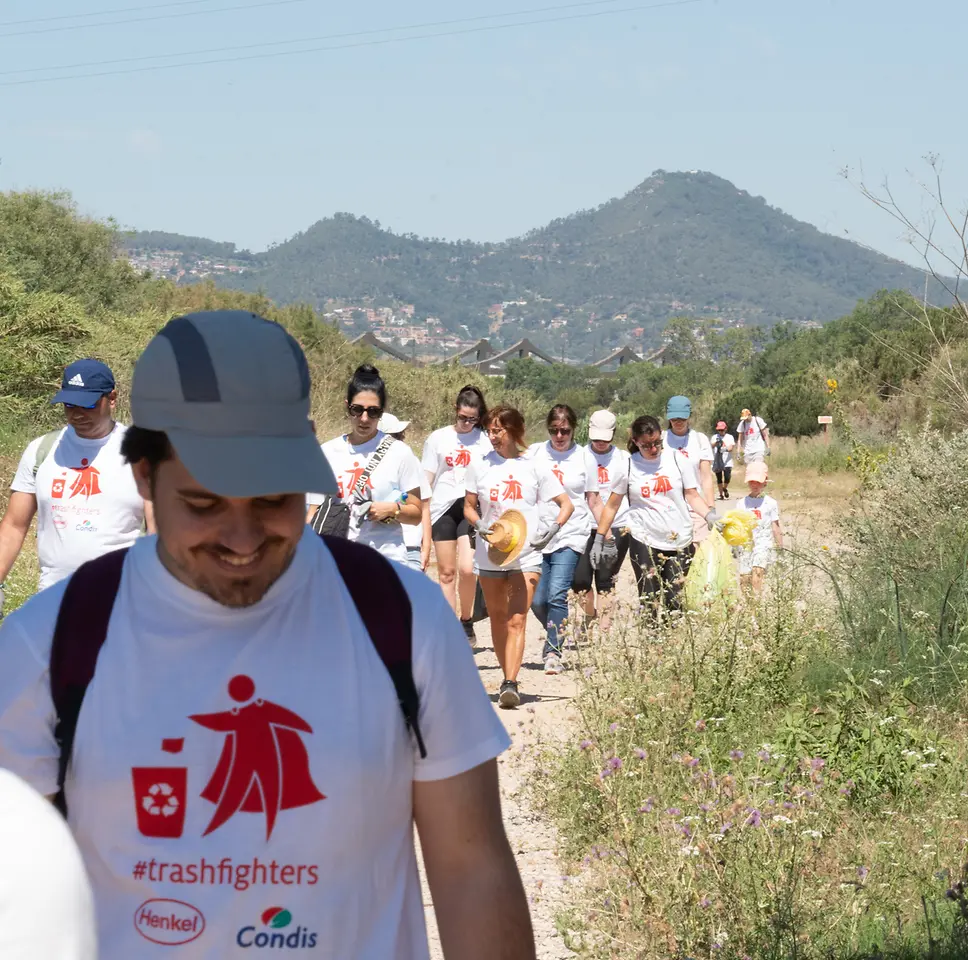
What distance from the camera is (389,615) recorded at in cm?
211

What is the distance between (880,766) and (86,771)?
529cm

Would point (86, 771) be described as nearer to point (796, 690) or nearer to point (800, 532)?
point (796, 690)

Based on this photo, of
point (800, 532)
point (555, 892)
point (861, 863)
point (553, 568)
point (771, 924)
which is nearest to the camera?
point (771, 924)

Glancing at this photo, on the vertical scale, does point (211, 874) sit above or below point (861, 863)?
above

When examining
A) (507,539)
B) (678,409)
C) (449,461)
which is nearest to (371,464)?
(507,539)

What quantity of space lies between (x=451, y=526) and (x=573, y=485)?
96 centimetres

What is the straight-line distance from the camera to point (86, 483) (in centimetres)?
672

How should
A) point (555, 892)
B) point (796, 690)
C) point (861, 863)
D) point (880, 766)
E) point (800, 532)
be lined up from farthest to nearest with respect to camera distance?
point (800, 532)
point (796, 690)
point (880, 766)
point (555, 892)
point (861, 863)

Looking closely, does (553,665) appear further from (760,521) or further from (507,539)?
(760,521)

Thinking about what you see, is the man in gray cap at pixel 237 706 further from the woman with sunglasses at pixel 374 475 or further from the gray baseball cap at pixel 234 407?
the woman with sunglasses at pixel 374 475

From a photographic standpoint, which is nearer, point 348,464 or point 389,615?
point 389,615

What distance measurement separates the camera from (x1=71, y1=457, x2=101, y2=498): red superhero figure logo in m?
6.69

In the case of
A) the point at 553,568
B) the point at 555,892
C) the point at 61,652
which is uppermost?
the point at 61,652

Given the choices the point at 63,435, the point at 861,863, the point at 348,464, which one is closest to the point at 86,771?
the point at 861,863
